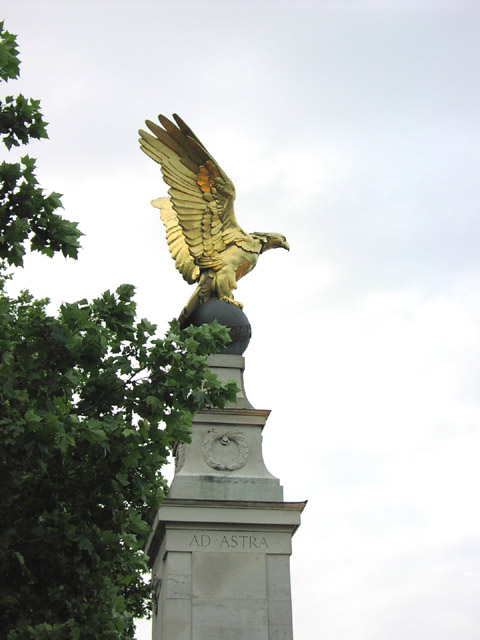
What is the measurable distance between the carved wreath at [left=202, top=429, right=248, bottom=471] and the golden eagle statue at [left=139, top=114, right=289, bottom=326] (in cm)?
268

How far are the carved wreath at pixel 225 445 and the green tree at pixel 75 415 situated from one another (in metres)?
4.65

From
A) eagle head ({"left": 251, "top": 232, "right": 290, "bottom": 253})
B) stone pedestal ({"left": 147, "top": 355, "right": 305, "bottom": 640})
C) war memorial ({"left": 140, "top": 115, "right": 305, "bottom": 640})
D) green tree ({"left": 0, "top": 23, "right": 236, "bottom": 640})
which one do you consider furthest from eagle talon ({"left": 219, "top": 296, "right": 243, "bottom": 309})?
green tree ({"left": 0, "top": 23, "right": 236, "bottom": 640})

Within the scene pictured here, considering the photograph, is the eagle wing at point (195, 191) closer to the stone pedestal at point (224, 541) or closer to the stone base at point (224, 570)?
the stone pedestal at point (224, 541)

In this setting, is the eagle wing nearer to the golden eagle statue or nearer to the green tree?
the golden eagle statue

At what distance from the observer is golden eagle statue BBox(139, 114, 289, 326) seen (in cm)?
1864

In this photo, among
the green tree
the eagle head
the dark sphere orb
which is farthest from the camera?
the eagle head

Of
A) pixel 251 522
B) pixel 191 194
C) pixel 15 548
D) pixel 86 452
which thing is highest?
pixel 191 194

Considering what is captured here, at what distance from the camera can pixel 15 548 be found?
1143cm

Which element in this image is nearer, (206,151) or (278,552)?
(278,552)

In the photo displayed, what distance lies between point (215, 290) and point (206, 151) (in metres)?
2.69

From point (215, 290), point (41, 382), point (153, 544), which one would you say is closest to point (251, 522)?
point (153, 544)

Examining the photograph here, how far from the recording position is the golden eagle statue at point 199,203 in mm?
18641

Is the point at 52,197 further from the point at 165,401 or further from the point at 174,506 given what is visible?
the point at 174,506

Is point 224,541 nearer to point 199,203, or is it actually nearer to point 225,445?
point 225,445
